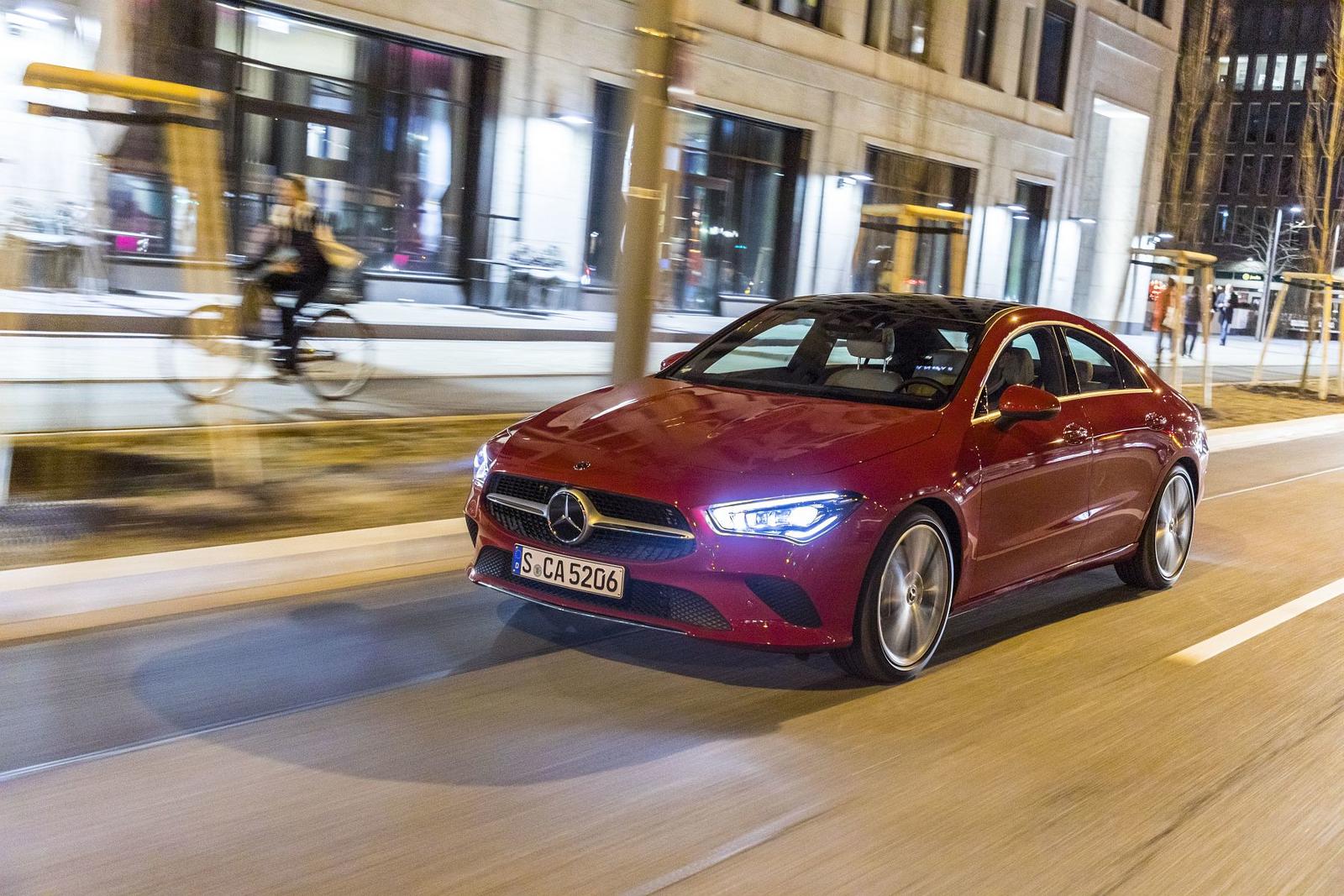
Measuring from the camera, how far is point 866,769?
438 cm

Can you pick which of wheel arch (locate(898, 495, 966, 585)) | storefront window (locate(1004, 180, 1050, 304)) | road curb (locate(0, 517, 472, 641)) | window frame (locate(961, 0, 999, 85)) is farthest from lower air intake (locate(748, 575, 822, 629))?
storefront window (locate(1004, 180, 1050, 304))

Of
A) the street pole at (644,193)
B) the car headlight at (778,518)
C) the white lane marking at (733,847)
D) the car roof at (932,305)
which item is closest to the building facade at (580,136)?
the street pole at (644,193)

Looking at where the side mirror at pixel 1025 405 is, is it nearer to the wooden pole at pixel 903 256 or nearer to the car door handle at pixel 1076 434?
the car door handle at pixel 1076 434

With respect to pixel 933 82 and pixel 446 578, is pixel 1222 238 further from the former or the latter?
pixel 446 578

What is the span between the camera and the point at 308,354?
39.0ft

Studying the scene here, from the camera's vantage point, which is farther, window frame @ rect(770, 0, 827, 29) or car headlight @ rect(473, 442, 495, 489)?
window frame @ rect(770, 0, 827, 29)

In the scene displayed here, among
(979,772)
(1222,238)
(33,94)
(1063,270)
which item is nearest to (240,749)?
(979,772)

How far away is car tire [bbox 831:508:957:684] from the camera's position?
16.8 feet

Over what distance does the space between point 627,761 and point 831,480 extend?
130 cm

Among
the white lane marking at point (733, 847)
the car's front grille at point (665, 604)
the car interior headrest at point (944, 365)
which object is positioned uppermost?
the car interior headrest at point (944, 365)

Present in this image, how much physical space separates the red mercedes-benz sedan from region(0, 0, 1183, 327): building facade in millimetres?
2481

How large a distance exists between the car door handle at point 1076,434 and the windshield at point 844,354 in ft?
2.12

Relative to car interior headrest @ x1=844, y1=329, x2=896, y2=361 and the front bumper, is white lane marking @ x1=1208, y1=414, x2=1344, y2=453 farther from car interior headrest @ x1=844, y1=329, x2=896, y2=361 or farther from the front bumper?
the front bumper

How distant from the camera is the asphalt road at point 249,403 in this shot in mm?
9898
